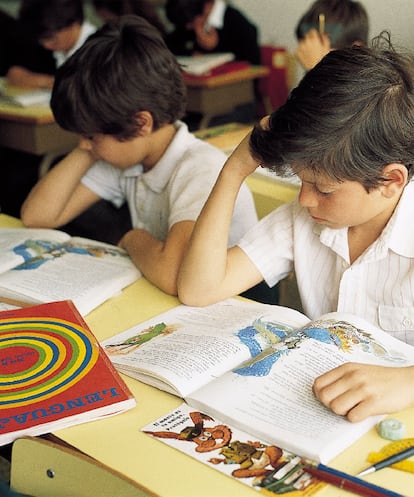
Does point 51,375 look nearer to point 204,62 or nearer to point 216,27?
point 204,62

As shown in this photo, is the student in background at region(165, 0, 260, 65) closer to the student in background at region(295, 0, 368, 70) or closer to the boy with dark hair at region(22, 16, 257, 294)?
the student in background at region(295, 0, 368, 70)

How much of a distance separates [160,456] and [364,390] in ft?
0.92

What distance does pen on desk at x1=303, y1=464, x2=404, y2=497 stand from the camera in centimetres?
84

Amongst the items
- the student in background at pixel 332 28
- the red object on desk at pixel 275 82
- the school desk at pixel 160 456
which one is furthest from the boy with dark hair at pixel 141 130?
the red object on desk at pixel 275 82

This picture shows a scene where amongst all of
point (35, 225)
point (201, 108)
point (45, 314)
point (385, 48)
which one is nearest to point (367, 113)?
point (385, 48)

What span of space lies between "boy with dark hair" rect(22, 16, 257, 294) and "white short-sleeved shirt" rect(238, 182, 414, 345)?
19 cm

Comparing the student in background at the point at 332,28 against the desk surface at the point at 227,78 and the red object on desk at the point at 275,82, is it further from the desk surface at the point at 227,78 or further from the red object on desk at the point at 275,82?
the red object on desk at the point at 275,82

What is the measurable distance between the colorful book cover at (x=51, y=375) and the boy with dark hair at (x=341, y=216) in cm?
25

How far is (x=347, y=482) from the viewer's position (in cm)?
86

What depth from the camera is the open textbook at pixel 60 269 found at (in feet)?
4.62

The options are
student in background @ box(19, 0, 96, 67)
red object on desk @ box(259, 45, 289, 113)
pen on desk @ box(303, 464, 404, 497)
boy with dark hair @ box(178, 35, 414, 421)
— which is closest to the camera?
pen on desk @ box(303, 464, 404, 497)

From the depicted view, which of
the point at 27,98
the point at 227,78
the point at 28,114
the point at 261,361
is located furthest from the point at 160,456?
the point at 227,78

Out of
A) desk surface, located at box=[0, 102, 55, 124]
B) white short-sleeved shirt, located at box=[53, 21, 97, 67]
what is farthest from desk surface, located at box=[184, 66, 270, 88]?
desk surface, located at box=[0, 102, 55, 124]

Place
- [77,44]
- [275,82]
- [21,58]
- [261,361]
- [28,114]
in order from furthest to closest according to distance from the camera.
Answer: [275,82]
[21,58]
[77,44]
[28,114]
[261,361]
